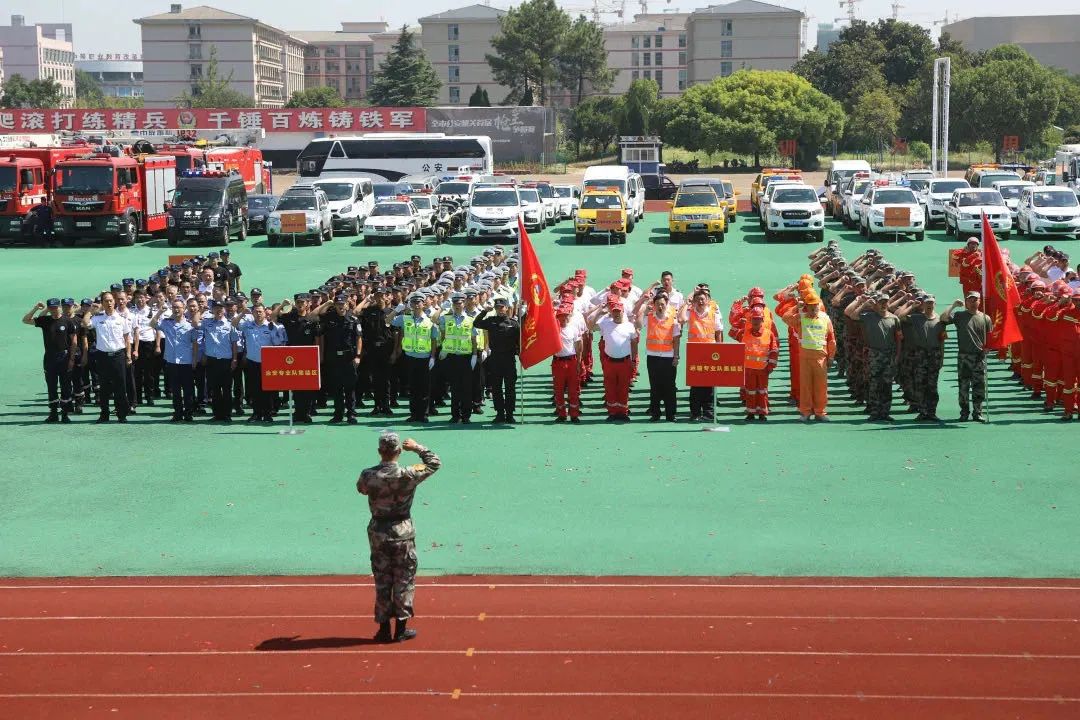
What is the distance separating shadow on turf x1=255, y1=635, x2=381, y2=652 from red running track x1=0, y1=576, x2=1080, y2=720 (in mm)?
21

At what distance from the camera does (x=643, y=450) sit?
1518cm

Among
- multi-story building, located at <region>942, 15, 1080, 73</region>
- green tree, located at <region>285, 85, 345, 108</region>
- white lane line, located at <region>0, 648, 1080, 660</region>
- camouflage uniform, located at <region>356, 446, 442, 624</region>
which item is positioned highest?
multi-story building, located at <region>942, 15, 1080, 73</region>

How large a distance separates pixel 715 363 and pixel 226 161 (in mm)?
38675

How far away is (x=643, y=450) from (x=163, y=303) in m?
6.67

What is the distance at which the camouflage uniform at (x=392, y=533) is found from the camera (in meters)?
9.21

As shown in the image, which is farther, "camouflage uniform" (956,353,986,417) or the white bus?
the white bus

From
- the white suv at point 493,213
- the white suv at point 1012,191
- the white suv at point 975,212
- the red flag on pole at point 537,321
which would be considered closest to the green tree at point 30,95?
the white suv at point 493,213

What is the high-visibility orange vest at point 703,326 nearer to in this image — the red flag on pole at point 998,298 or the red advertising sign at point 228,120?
the red flag on pole at point 998,298

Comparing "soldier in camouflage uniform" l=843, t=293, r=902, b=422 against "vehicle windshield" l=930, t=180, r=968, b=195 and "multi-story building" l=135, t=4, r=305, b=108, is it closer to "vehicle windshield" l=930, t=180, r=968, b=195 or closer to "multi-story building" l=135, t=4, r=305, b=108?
"vehicle windshield" l=930, t=180, r=968, b=195

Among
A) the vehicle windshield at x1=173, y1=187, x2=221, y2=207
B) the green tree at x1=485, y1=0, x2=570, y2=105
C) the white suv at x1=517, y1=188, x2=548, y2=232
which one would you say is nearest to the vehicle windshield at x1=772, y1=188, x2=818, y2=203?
the white suv at x1=517, y1=188, x2=548, y2=232

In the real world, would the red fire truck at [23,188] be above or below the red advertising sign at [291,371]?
above

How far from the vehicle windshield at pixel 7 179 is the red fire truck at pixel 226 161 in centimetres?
522

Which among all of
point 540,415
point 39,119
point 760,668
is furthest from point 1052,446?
point 39,119

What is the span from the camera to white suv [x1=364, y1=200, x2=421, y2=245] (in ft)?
133
